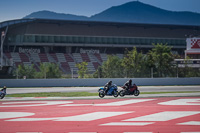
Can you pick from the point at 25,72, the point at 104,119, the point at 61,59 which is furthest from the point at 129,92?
the point at 61,59

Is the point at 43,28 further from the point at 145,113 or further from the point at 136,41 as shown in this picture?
the point at 145,113

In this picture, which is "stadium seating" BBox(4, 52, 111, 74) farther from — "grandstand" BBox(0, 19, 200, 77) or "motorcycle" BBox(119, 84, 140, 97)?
"motorcycle" BBox(119, 84, 140, 97)

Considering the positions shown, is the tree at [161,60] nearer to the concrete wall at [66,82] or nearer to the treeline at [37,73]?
the concrete wall at [66,82]

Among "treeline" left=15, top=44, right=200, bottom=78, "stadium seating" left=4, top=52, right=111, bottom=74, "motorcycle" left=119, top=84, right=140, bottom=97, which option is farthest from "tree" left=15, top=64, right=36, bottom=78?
"motorcycle" left=119, top=84, right=140, bottom=97

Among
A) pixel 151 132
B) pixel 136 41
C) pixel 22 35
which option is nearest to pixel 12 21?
pixel 22 35

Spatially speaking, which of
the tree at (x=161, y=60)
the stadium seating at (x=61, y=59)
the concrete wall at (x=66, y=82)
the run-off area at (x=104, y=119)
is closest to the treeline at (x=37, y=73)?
the concrete wall at (x=66, y=82)

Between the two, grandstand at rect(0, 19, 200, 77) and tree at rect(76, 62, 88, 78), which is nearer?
tree at rect(76, 62, 88, 78)

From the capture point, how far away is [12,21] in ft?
214

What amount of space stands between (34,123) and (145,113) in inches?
220

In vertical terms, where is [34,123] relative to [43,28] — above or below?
below

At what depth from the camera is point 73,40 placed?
71375mm

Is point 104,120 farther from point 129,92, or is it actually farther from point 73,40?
point 73,40

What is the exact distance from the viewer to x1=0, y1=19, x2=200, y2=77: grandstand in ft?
219

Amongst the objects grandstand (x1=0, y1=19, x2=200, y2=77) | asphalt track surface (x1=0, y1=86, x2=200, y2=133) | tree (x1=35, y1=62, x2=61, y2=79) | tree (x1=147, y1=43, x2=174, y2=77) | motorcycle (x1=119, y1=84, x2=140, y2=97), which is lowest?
asphalt track surface (x1=0, y1=86, x2=200, y2=133)
